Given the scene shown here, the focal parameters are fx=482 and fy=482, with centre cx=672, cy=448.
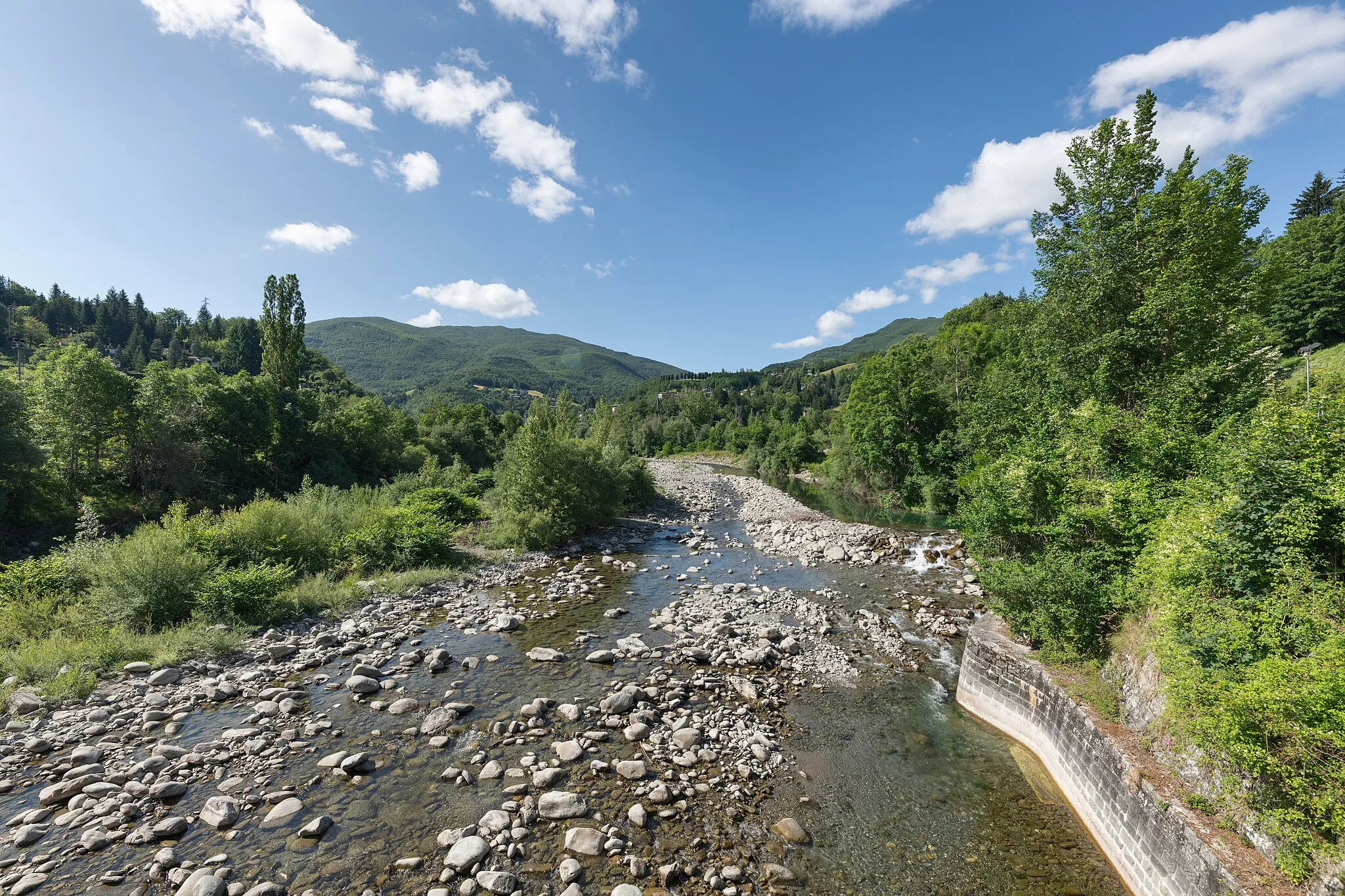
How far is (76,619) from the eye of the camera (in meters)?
12.0

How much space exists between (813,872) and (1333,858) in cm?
534

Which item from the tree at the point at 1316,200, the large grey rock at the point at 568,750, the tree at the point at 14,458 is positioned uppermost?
the tree at the point at 1316,200

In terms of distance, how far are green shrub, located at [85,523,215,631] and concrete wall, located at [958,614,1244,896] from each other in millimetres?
20387

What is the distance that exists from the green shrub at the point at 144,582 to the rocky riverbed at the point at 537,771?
2.40 meters

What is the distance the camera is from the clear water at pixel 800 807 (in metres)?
6.53

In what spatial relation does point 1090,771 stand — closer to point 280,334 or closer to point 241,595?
point 241,595

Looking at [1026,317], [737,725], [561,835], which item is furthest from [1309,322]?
[561,835]

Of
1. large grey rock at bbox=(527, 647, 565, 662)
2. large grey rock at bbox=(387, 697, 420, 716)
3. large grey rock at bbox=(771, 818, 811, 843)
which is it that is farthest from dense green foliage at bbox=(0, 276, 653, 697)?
large grey rock at bbox=(771, 818, 811, 843)

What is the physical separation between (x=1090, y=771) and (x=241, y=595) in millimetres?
20078

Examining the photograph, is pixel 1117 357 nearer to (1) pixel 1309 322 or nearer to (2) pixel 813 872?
(2) pixel 813 872

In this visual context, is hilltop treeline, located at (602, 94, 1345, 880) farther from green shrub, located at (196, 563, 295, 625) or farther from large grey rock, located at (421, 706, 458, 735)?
green shrub, located at (196, 563, 295, 625)

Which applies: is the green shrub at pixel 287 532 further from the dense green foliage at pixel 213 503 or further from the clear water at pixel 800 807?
the clear water at pixel 800 807

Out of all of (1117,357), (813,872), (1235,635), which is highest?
(1117,357)

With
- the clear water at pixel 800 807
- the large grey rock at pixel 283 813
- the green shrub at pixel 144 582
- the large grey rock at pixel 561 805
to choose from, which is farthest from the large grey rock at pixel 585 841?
the green shrub at pixel 144 582
